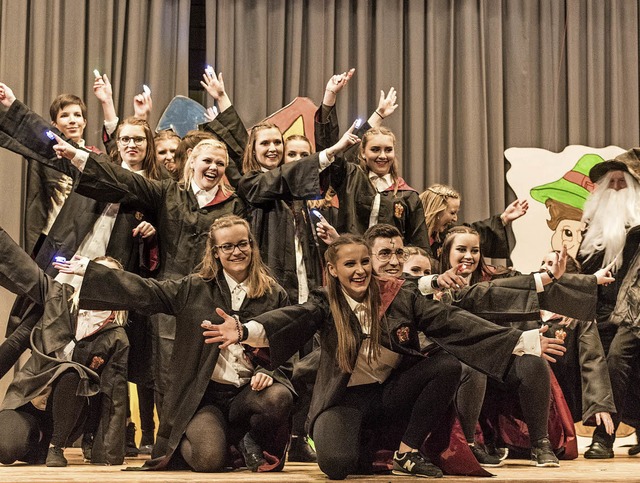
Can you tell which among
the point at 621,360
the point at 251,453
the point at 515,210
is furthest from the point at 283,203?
the point at 621,360

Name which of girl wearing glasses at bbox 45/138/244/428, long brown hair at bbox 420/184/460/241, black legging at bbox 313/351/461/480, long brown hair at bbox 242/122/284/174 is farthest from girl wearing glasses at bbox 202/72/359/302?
black legging at bbox 313/351/461/480

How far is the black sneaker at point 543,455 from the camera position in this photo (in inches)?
158

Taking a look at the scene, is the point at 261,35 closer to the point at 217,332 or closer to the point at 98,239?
the point at 98,239

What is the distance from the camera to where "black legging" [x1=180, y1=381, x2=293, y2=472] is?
3691mm

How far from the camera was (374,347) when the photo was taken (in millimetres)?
3662

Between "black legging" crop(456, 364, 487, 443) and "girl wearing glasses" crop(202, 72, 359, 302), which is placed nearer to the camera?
"black legging" crop(456, 364, 487, 443)

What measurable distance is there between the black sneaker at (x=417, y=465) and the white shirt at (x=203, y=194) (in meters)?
1.54

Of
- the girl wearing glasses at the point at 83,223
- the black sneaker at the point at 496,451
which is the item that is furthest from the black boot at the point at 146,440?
the black sneaker at the point at 496,451

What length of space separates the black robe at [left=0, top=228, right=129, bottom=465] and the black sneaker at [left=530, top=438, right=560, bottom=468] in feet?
5.68

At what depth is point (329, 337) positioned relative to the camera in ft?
12.1

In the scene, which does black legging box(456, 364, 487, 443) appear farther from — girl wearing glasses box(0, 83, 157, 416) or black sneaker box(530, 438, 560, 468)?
girl wearing glasses box(0, 83, 157, 416)

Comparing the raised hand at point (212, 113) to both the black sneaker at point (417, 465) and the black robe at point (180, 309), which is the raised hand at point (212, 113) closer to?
the black robe at point (180, 309)

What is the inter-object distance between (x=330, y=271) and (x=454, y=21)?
340 cm

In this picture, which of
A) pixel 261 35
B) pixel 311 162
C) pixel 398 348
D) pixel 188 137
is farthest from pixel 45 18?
pixel 398 348
